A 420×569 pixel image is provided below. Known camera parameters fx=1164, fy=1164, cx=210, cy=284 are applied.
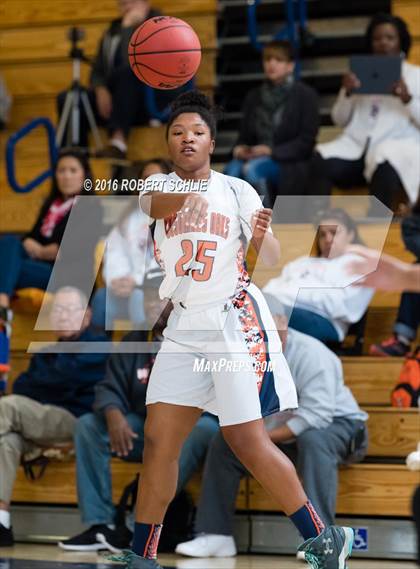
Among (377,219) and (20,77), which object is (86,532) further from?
(20,77)

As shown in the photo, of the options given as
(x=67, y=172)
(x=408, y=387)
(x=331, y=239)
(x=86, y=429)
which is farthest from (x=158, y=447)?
(x=67, y=172)

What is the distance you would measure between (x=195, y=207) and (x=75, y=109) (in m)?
3.37

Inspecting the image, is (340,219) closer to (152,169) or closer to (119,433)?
(152,169)

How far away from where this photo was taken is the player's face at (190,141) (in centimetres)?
362

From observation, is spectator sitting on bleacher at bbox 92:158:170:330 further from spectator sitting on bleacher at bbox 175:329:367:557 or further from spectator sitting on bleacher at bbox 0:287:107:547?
spectator sitting on bleacher at bbox 175:329:367:557

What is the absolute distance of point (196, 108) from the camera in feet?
12.0

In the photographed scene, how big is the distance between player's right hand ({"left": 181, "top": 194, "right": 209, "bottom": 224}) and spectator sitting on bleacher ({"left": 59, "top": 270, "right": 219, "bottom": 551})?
1.32 metres

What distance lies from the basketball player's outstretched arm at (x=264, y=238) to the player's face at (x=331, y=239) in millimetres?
492

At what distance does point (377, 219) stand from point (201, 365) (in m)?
1.86

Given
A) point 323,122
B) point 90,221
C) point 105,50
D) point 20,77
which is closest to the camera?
point 90,221

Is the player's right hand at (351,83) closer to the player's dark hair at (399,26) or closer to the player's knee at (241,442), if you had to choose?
the player's dark hair at (399,26)

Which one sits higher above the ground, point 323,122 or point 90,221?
point 323,122

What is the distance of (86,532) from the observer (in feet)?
16.0

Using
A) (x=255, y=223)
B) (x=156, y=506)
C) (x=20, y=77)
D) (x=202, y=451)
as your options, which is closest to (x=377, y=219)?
(x=202, y=451)
